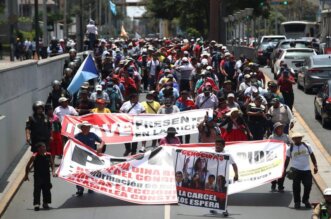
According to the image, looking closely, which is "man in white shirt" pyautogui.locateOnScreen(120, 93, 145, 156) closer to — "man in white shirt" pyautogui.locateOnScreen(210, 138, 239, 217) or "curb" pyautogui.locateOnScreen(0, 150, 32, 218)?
"curb" pyautogui.locateOnScreen(0, 150, 32, 218)

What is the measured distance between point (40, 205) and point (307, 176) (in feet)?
15.1

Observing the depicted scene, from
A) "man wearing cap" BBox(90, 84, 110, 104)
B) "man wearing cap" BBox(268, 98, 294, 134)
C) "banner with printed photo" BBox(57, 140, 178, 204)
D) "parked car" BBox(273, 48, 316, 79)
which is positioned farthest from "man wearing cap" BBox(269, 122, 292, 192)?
"parked car" BBox(273, 48, 316, 79)

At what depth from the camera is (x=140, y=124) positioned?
21.2 metres

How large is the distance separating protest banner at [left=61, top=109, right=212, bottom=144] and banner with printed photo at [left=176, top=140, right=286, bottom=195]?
3536 millimetres

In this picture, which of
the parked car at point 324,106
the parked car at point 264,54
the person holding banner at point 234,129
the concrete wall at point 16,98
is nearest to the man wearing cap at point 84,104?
the concrete wall at point 16,98

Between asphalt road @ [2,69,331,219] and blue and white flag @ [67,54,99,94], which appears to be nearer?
asphalt road @ [2,69,331,219]

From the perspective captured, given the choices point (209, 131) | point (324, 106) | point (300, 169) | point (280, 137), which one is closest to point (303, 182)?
point (300, 169)

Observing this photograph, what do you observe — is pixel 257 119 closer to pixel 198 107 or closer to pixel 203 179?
pixel 198 107

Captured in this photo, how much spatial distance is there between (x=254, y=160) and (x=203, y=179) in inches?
66.9

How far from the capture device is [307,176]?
1608cm

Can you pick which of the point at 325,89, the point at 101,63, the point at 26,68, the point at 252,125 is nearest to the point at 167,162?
the point at 252,125

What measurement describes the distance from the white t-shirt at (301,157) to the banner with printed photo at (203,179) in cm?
114

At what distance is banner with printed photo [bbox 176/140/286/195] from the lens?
54.7ft

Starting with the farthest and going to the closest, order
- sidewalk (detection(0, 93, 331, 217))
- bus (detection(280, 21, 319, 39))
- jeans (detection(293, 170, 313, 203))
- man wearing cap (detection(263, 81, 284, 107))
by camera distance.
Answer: bus (detection(280, 21, 319, 39)), man wearing cap (detection(263, 81, 284, 107)), sidewalk (detection(0, 93, 331, 217)), jeans (detection(293, 170, 313, 203))
